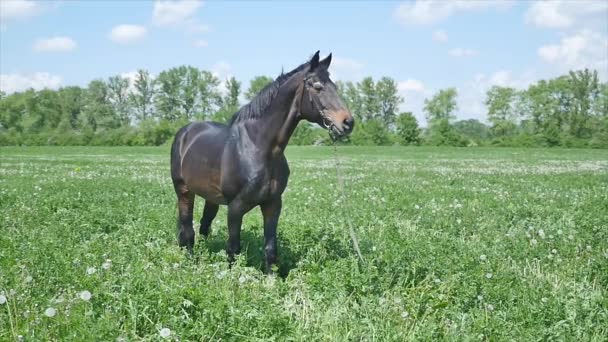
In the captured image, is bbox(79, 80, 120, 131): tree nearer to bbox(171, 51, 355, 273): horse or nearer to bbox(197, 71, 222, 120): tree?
bbox(197, 71, 222, 120): tree

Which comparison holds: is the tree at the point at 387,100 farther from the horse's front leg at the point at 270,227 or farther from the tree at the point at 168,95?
the horse's front leg at the point at 270,227

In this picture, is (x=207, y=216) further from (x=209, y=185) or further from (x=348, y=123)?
(x=348, y=123)

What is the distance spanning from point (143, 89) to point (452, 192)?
4037 inches

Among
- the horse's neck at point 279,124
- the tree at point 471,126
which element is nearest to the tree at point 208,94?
the tree at point 471,126

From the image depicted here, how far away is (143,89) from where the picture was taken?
109 metres

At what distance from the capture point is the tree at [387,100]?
11150 cm

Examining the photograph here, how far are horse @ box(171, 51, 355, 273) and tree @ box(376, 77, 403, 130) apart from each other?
350ft

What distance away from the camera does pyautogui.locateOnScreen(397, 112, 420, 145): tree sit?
8225 centimetres

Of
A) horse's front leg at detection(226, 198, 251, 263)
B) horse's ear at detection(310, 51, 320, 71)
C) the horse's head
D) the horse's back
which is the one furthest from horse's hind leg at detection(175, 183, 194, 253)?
horse's ear at detection(310, 51, 320, 71)

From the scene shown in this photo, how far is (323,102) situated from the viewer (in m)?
5.84

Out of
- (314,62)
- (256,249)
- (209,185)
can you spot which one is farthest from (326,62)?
(256,249)

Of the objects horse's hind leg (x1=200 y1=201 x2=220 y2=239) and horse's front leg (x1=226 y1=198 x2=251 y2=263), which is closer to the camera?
horse's front leg (x1=226 y1=198 x2=251 y2=263)

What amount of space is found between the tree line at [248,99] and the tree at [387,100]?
0.66 ft

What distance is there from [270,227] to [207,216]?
2152 mm
